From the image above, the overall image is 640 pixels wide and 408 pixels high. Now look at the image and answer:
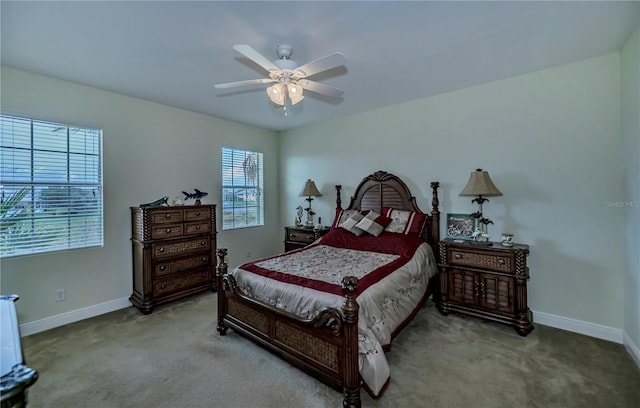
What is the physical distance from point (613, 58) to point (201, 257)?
5099 millimetres

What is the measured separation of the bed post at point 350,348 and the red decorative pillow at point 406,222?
6.44 ft

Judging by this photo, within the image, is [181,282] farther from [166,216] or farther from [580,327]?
[580,327]

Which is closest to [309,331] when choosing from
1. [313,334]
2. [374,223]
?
[313,334]

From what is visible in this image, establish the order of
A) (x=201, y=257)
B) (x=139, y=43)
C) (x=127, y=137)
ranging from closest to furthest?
1. (x=139, y=43)
2. (x=127, y=137)
3. (x=201, y=257)

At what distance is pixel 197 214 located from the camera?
379cm

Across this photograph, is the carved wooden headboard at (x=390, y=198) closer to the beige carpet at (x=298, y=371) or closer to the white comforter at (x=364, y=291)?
the white comforter at (x=364, y=291)

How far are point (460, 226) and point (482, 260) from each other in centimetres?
63

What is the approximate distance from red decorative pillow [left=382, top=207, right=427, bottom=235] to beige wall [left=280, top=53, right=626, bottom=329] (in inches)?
10.0

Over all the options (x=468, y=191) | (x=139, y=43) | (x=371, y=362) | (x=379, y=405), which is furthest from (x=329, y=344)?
(x=139, y=43)

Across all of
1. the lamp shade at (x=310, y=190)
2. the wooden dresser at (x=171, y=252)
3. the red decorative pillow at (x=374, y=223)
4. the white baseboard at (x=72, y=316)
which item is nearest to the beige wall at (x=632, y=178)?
the red decorative pillow at (x=374, y=223)

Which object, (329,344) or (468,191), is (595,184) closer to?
(468,191)

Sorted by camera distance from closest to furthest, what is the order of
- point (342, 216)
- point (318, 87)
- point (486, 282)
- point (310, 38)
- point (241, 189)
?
point (310, 38) → point (318, 87) → point (486, 282) → point (342, 216) → point (241, 189)

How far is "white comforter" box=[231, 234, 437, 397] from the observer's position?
6.16 ft

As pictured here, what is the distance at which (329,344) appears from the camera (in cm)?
192
